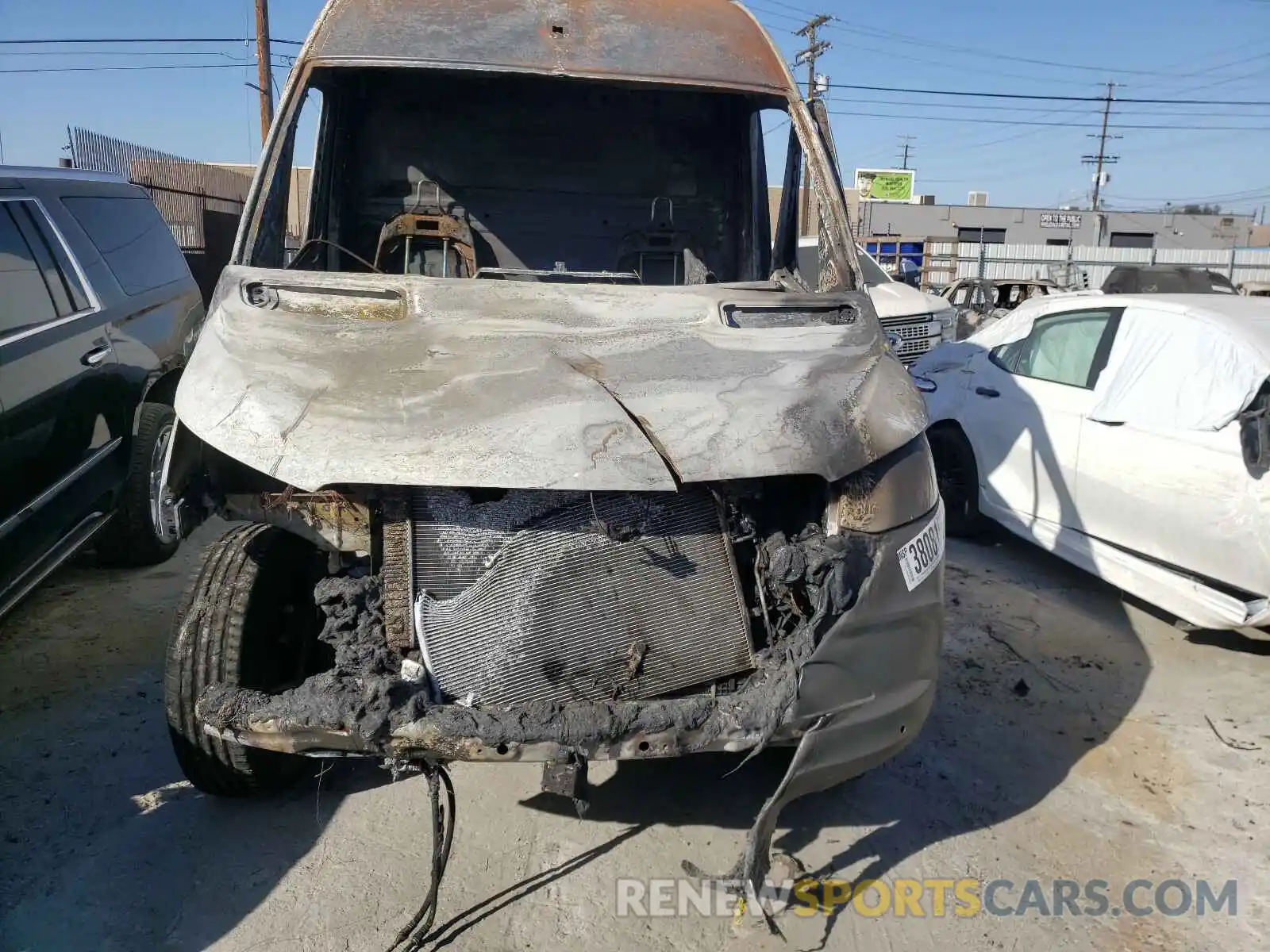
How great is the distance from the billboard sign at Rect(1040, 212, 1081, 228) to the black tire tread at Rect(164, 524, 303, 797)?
144ft

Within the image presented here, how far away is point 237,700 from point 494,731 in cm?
73

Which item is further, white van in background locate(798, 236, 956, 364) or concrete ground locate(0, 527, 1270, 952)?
white van in background locate(798, 236, 956, 364)

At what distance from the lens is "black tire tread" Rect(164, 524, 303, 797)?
9.22 ft

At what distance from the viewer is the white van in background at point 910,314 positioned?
11.2 m

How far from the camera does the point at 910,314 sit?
1135 cm

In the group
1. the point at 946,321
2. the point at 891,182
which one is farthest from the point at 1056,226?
the point at 946,321

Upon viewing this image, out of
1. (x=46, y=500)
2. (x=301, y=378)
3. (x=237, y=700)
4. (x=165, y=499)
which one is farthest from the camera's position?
(x=46, y=500)

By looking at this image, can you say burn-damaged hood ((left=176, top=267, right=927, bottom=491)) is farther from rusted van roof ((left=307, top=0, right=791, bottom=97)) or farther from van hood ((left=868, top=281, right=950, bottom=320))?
van hood ((left=868, top=281, right=950, bottom=320))

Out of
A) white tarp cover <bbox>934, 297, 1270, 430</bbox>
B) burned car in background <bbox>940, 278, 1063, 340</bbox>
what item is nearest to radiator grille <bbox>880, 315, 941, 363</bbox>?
burned car in background <bbox>940, 278, 1063, 340</bbox>

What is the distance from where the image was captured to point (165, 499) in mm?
2879

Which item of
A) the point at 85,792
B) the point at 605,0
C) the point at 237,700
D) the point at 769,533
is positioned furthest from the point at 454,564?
the point at 605,0

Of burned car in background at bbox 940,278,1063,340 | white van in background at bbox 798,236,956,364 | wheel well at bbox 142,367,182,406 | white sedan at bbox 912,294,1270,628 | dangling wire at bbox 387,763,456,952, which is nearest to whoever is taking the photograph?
dangling wire at bbox 387,763,456,952

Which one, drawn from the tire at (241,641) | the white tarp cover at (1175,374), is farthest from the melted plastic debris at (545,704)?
the white tarp cover at (1175,374)

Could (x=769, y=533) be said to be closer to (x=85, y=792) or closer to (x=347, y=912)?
(x=347, y=912)
